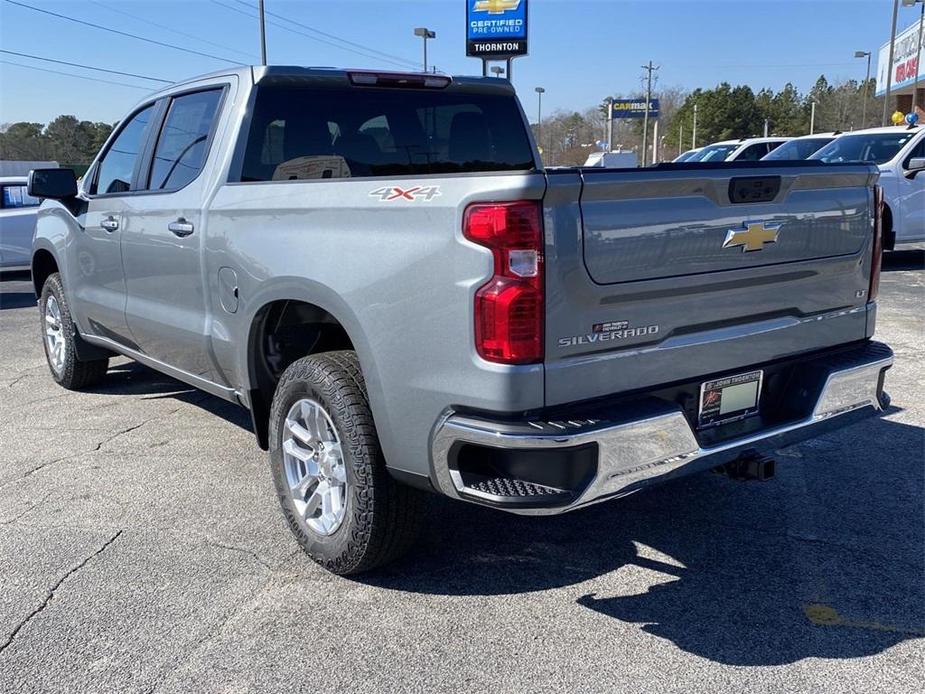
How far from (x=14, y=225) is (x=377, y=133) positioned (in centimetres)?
1048

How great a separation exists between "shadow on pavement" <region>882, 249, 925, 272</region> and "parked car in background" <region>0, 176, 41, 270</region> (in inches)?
491

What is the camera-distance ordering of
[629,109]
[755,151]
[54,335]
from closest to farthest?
[54,335] → [755,151] → [629,109]

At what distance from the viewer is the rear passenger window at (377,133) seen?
13.8 feet

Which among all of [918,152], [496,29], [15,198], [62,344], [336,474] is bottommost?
[62,344]

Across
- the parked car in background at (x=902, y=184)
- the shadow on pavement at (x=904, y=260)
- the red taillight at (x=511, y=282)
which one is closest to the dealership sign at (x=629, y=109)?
the shadow on pavement at (x=904, y=260)

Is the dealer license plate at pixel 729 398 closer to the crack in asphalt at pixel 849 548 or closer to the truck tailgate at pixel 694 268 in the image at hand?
the truck tailgate at pixel 694 268

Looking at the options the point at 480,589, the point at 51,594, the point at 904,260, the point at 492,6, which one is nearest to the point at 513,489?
the point at 480,589

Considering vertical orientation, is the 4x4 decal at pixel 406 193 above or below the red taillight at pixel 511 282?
above

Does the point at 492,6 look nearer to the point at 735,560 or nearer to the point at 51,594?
the point at 735,560

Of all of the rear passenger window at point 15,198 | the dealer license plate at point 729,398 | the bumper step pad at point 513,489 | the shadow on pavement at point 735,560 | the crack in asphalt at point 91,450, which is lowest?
the crack in asphalt at point 91,450

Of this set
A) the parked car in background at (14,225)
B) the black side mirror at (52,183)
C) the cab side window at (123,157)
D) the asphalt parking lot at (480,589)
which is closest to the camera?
the asphalt parking lot at (480,589)

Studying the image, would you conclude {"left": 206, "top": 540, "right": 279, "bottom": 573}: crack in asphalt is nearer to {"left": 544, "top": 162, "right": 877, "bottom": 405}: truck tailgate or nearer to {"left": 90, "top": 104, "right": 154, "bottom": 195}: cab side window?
{"left": 544, "top": 162, "right": 877, "bottom": 405}: truck tailgate

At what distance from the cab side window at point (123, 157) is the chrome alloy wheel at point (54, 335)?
1.25 metres

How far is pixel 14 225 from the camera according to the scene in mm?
12938
